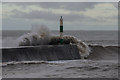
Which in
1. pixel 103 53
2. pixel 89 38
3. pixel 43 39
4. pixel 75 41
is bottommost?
pixel 103 53

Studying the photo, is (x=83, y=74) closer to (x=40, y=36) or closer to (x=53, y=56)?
(x=53, y=56)

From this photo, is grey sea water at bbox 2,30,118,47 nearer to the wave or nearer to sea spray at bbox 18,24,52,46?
sea spray at bbox 18,24,52,46

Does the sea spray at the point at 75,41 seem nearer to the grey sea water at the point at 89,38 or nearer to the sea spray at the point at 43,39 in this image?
the sea spray at the point at 43,39

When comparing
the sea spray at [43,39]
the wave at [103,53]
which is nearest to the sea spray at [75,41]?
the sea spray at [43,39]

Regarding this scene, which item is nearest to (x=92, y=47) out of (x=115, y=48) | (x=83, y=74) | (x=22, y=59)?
(x=115, y=48)

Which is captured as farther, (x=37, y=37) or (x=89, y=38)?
(x=89, y=38)

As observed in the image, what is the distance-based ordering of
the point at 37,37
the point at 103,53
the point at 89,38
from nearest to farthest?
the point at 37,37
the point at 103,53
the point at 89,38

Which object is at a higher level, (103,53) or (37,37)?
(37,37)

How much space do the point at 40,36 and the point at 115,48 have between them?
561 centimetres

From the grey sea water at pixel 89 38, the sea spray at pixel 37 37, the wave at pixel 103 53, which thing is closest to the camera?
the sea spray at pixel 37 37

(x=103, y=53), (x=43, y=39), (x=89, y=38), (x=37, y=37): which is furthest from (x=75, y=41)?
(x=89, y=38)

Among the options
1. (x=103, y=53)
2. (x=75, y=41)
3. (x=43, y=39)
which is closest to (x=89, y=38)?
(x=103, y=53)

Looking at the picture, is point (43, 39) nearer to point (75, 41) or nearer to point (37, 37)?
point (37, 37)

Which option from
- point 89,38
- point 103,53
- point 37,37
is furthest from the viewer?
point 89,38
